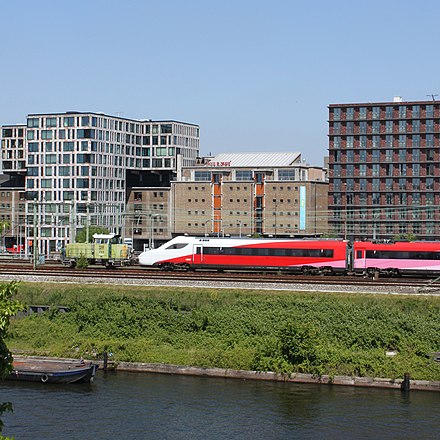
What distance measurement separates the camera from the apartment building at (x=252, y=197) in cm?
16212

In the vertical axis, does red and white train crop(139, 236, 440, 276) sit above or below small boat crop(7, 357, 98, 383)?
above

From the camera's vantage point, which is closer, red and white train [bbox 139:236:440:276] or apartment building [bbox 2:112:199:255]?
red and white train [bbox 139:236:440:276]

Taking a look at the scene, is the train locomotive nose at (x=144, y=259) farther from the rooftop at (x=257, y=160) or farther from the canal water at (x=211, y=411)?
the rooftop at (x=257, y=160)

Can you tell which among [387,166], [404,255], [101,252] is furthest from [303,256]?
[387,166]

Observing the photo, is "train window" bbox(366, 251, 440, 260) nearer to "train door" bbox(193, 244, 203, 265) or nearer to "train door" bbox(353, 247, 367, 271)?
"train door" bbox(353, 247, 367, 271)

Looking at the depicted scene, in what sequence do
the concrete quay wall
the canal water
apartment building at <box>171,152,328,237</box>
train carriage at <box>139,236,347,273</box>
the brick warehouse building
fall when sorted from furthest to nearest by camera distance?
1. apartment building at <box>171,152,328,237</box>
2. the brick warehouse building
3. train carriage at <box>139,236,347,273</box>
4. the concrete quay wall
5. the canal water

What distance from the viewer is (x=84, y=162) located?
571ft

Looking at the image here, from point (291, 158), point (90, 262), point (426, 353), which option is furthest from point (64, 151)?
point (426, 353)

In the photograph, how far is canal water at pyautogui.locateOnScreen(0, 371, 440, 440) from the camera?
37438 millimetres

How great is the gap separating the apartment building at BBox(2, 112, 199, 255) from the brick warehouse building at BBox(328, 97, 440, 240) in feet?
152

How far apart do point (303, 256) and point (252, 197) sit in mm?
91372

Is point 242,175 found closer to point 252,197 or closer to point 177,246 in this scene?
point 252,197

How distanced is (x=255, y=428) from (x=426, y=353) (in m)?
14.0

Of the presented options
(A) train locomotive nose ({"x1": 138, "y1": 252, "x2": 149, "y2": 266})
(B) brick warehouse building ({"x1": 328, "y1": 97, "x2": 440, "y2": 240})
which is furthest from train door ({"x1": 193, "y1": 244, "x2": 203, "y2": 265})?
(B) brick warehouse building ({"x1": 328, "y1": 97, "x2": 440, "y2": 240})
